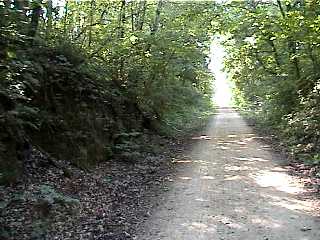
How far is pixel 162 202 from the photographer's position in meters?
8.24

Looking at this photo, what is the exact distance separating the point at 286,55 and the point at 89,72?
11011 mm

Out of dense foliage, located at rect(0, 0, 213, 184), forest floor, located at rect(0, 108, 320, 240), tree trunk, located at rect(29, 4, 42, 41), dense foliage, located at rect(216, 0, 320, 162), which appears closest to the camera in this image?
forest floor, located at rect(0, 108, 320, 240)

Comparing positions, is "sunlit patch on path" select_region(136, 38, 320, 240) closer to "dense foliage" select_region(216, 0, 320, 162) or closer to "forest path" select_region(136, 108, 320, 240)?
"forest path" select_region(136, 108, 320, 240)

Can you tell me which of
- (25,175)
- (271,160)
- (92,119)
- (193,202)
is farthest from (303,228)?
(92,119)

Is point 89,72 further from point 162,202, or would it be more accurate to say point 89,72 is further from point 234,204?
point 234,204

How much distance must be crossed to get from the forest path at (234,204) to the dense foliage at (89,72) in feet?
8.97

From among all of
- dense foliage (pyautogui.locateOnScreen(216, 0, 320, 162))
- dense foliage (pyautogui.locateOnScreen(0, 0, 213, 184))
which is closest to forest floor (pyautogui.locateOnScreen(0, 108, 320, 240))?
dense foliage (pyautogui.locateOnScreen(0, 0, 213, 184))

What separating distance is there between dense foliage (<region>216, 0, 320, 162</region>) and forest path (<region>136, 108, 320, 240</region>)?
83.8 inches

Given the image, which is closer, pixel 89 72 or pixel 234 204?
pixel 234 204

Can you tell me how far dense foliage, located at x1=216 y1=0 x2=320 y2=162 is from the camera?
14.4 metres

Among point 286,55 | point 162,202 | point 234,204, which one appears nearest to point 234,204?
point 234,204

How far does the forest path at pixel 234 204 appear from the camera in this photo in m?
6.30

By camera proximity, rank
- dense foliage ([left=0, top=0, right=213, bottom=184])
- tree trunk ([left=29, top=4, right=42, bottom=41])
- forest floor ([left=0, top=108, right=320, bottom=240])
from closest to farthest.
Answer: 1. forest floor ([left=0, top=108, right=320, bottom=240])
2. dense foliage ([left=0, top=0, right=213, bottom=184])
3. tree trunk ([left=29, top=4, right=42, bottom=41])

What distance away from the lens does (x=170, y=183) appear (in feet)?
32.3
